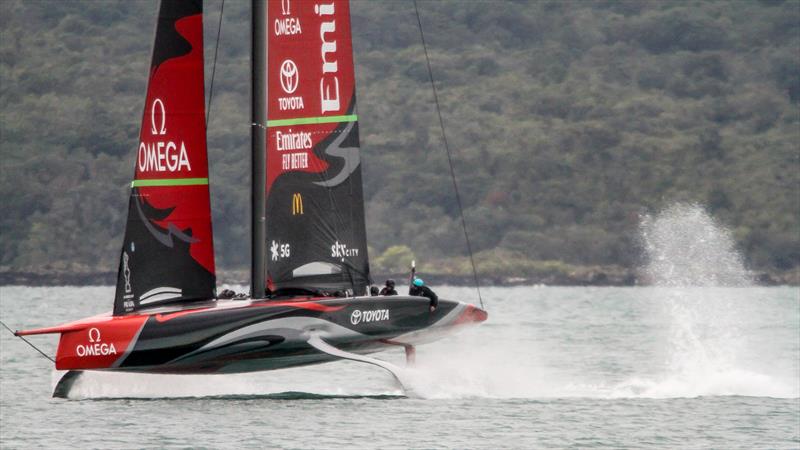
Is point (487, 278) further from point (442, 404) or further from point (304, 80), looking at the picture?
point (304, 80)

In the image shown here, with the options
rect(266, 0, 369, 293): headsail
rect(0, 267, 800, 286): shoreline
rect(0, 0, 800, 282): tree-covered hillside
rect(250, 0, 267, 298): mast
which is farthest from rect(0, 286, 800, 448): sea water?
rect(0, 0, 800, 282): tree-covered hillside

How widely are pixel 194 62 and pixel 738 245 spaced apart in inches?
4141

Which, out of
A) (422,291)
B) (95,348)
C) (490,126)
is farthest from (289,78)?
(490,126)

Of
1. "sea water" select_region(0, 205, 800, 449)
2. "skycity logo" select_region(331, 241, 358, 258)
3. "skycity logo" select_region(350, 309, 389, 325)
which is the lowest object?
"sea water" select_region(0, 205, 800, 449)

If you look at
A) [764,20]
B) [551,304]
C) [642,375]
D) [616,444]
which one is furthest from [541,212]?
[616,444]

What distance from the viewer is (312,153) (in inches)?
934

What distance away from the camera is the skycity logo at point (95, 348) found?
71.6ft

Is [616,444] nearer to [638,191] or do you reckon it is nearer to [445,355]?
[445,355]

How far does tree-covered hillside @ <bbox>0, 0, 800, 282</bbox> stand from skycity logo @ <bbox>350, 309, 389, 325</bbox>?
313 feet

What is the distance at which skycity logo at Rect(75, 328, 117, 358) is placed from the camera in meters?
21.8

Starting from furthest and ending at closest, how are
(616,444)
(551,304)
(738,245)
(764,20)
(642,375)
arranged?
(764,20) → (738,245) → (551,304) → (642,375) → (616,444)

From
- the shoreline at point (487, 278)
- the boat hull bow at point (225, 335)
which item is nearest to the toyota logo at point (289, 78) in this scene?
the boat hull bow at point (225, 335)

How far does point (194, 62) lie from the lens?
23.6 metres

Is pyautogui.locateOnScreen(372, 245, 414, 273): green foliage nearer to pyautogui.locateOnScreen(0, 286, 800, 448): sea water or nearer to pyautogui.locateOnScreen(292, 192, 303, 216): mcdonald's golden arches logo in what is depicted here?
pyautogui.locateOnScreen(0, 286, 800, 448): sea water
